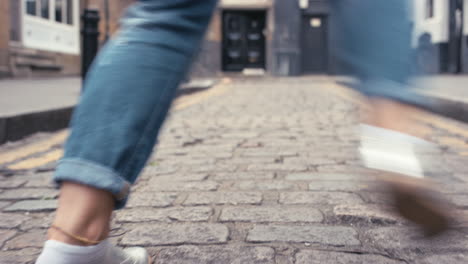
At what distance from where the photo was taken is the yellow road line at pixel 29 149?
11.0 feet

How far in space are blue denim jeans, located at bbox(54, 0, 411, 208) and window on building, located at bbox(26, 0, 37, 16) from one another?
12.4 meters

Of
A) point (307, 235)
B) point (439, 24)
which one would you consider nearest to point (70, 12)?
point (439, 24)

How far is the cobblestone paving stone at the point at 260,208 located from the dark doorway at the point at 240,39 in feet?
52.9

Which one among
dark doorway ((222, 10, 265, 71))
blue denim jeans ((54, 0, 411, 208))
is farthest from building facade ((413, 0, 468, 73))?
blue denim jeans ((54, 0, 411, 208))

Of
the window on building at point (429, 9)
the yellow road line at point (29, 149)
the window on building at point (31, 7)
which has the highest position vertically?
the window on building at point (429, 9)

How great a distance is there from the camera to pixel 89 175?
1.05 meters

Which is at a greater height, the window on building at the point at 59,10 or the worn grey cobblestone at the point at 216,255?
the window on building at the point at 59,10

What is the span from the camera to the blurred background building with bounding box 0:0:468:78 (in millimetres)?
12004

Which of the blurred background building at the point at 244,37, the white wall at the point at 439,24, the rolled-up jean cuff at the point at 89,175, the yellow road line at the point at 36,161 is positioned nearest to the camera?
the rolled-up jean cuff at the point at 89,175

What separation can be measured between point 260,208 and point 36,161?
1.75 metres

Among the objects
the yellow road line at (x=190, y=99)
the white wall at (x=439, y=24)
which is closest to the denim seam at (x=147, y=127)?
the yellow road line at (x=190, y=99)

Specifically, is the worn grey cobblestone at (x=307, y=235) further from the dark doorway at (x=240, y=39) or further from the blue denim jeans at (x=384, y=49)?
the dark doorway at (x=240, y=39)

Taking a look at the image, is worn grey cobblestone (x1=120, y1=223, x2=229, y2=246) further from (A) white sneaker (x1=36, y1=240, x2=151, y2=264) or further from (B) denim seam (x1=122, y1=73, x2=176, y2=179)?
(B) denim seam (x1=122, y1=73, x2=176, y2=179)

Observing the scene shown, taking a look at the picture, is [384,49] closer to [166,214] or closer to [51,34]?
[166,214]
